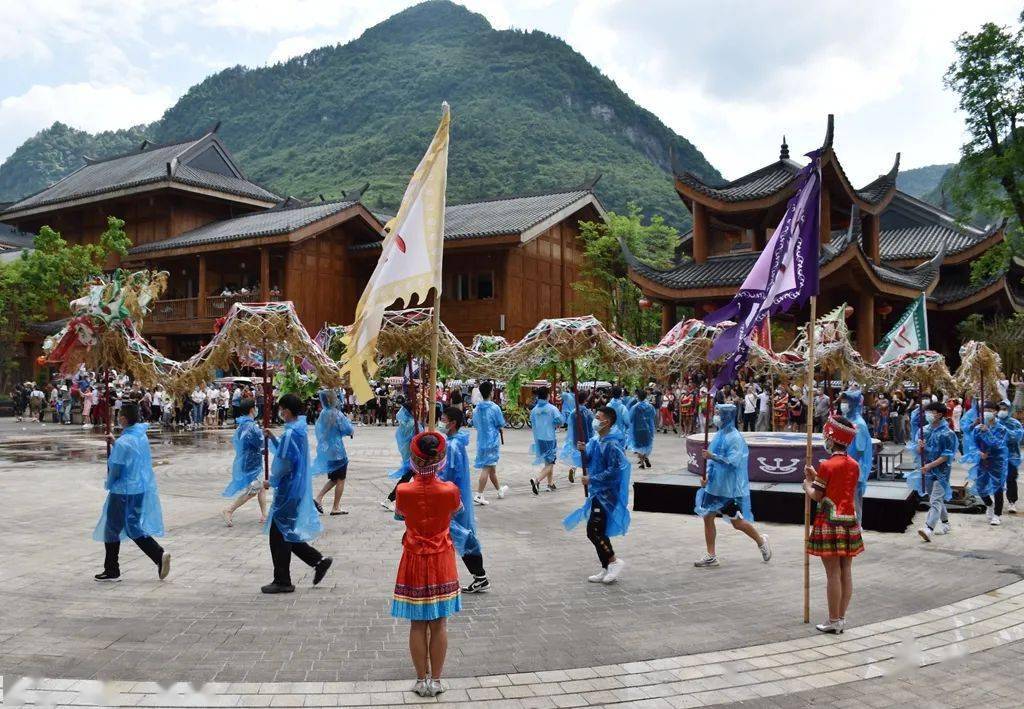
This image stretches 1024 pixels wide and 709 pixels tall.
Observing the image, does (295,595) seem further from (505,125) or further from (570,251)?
(505,125)

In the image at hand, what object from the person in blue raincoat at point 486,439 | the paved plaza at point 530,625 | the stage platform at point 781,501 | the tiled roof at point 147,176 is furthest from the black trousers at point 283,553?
the tiled roof at point 147,176

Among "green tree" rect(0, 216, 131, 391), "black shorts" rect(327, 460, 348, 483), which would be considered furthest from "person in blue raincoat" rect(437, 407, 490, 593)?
"green tree" rect(0, 216, 131, 391)

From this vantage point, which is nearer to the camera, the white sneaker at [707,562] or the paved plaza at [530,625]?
the paved plaza at [530,625]

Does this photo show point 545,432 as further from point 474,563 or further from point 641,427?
point 474,563

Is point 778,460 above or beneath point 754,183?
beneath

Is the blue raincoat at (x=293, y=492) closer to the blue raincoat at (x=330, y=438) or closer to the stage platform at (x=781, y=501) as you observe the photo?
the blue raincoat at (x=330, y=438)

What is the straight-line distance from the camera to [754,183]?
3120 cm

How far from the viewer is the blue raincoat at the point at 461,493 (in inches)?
295

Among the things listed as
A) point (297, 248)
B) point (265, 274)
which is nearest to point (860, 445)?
point (265, 274)

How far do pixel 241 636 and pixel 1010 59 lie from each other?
25.7 m

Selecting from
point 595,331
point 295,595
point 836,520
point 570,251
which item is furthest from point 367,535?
point 570,251

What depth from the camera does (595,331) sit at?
36.1 ft

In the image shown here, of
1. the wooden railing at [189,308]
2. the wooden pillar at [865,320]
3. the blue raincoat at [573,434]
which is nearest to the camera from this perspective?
the blue raincoat at [573,434]

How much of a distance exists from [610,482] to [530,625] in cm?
187
